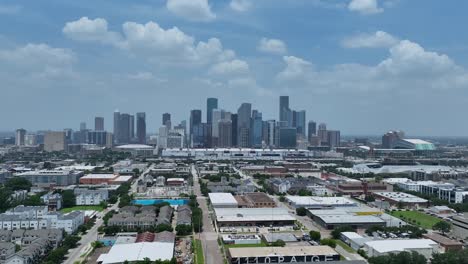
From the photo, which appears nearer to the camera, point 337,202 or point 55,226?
point 55,226

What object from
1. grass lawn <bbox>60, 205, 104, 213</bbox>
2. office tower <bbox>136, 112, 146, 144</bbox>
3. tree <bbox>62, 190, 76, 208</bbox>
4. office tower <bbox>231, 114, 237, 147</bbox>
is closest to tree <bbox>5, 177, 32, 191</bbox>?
tree <bbox>62, 190, 76, 208</bbox>

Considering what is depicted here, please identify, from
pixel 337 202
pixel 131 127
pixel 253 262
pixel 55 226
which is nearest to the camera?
pixel 253 262

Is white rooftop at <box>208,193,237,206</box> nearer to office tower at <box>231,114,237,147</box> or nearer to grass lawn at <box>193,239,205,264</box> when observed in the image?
grass lawn at <box>193,239,205,264</box>

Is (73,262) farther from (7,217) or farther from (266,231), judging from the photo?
(266,231)

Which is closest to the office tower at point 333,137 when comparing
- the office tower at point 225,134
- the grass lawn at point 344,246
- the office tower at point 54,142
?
the office tower at point 225,134

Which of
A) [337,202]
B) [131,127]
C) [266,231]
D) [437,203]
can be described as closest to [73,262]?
[266,231]
